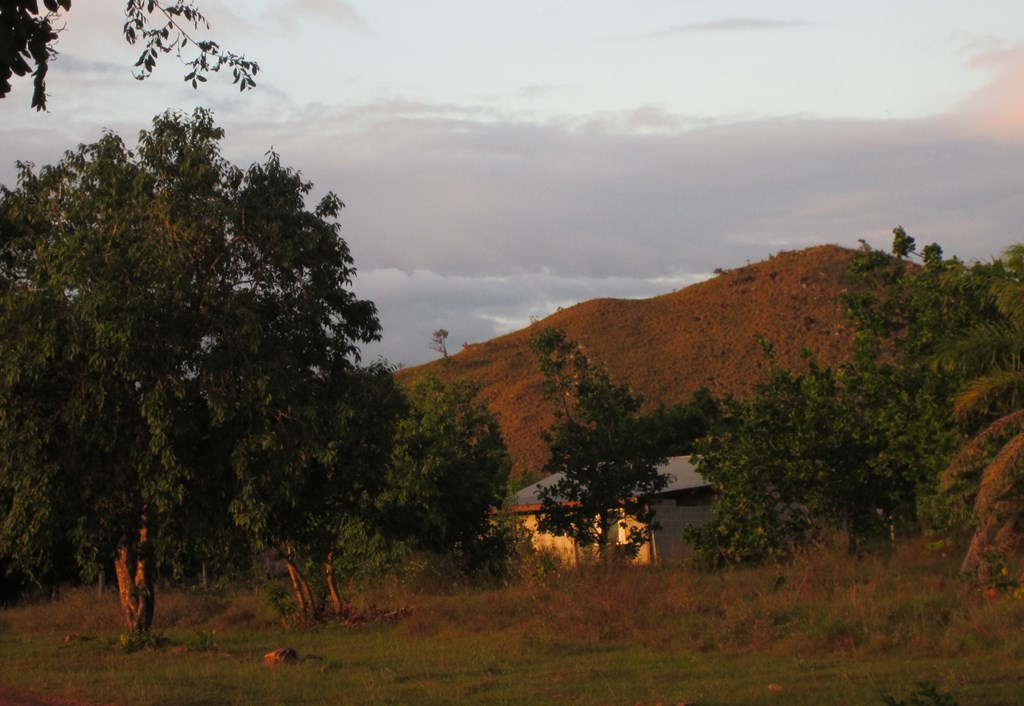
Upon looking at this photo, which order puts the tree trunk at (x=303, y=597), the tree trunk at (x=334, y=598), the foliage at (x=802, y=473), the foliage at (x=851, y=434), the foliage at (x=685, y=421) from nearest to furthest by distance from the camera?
the foliage at (x=851, y=434) < the foliage at (x=802, y=473) < the tree trunk at (x=303, y=597) < the tree trunk at (x=334, y=598) < the foliage at (x=685, y=421)

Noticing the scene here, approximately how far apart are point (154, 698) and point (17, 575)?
23.8m

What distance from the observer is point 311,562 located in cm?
2467

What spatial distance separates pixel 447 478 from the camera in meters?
29.3

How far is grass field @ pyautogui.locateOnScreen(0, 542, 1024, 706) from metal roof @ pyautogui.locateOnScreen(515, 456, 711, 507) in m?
11.4

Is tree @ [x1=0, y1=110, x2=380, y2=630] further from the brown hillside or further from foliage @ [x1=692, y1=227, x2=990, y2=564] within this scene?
the brown hillside

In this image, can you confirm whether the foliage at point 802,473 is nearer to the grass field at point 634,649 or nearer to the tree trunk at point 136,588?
the grass field at point 634,649

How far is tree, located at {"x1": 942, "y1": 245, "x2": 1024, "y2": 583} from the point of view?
55.4ft

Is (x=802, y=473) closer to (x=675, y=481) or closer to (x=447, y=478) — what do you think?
(x=447, y=478)

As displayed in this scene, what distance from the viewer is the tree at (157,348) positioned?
16.2 m

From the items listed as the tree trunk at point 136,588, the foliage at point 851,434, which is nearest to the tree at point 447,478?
the tree trunk at point 136,588

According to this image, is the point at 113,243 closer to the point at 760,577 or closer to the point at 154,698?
the point at 154,698

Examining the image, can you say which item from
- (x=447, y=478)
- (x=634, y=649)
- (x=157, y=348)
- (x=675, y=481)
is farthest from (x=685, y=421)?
(x=157, y=348)

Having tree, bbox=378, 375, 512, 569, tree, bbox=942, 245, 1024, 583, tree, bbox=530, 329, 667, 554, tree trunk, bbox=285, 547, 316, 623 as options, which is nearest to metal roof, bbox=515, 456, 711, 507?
tree, bbox=530, 329, 667, 554

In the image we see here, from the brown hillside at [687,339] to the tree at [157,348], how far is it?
38468 mm
